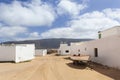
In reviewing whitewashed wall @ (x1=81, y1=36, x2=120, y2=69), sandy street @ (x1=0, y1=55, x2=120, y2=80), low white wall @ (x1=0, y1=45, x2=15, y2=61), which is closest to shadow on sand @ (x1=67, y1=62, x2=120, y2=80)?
sandy street @ (x1=0, y1=55, x2=120, y2=80)

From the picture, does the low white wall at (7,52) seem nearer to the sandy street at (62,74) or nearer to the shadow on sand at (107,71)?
the sandy street at (62,74)

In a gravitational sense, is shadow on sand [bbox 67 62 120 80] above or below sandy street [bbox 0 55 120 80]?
above

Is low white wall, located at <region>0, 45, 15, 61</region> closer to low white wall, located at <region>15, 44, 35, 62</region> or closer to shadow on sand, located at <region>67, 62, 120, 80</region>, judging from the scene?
low white wall, located at <region>15, 44, 35, 62</region>

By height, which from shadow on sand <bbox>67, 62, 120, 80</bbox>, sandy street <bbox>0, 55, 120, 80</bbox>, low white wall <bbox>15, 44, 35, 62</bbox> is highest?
low white wall <bbox>15, 44, 35, 62</bbox>

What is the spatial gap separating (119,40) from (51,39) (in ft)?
498

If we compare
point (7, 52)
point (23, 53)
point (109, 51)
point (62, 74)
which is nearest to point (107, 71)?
point (109, 51)

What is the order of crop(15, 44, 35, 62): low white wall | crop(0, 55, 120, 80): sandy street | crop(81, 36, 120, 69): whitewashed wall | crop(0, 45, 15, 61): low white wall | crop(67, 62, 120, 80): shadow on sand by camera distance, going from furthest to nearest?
crop(15, 44, 35, 62): low white wall → crop(0, 45, 15, 61): low white wall → crop(81, 36, 120, 69): whitewashed wall → crop(67, 62, 120, 80): shadow on sand → crop(0, 55, 120, 80): sandy street

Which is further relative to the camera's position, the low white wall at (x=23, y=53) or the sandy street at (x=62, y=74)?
the low white wall at (x=23, y=53)

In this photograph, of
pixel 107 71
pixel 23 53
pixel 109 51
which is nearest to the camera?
pixel 107 71

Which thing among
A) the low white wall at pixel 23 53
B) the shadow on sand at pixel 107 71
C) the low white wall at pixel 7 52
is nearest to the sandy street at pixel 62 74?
the shadow on sand at pixel 107 71

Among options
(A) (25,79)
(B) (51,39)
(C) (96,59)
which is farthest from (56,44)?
(A) (25,79)

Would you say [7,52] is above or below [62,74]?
above

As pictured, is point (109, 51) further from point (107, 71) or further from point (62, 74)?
point (62, 74)

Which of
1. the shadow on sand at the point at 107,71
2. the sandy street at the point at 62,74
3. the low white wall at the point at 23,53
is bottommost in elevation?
the sandy street at the point at 62,74
